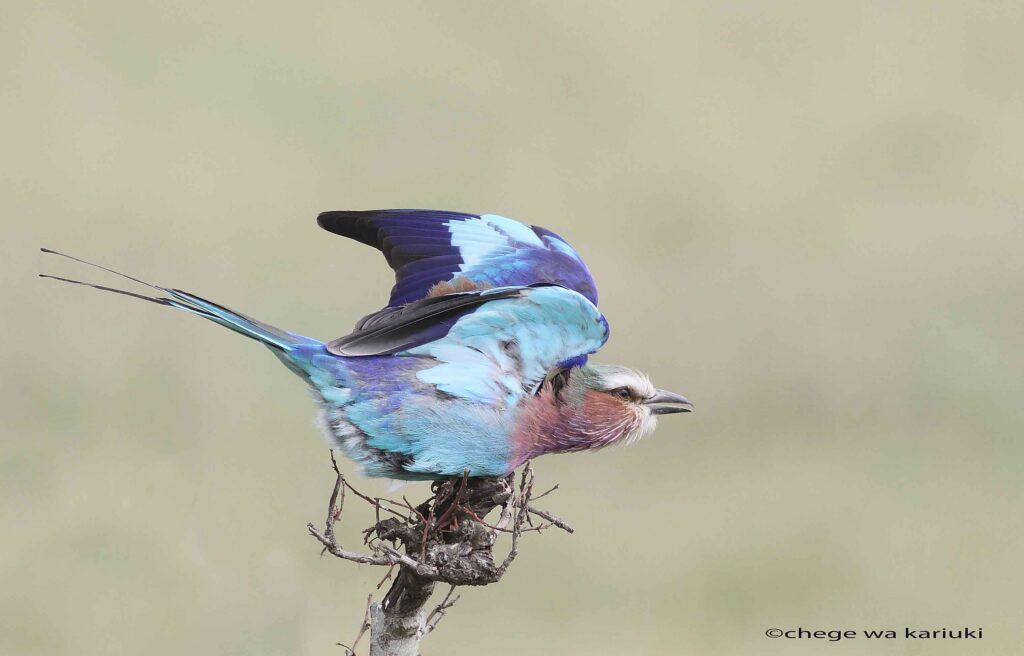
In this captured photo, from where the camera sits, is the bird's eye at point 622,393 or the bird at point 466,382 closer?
the bird at point 466,382

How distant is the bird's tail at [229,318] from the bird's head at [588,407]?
1.89 feet

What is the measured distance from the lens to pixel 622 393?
3119mm

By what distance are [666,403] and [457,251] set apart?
68 centimetres

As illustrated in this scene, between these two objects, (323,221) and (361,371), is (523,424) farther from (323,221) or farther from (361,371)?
(323,221)

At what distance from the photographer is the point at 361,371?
295 cm

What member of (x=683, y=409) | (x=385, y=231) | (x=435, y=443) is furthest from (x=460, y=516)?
(x=385, y=231)

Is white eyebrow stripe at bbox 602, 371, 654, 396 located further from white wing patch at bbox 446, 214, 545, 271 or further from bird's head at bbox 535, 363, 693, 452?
white wing patch at bbox 446, 214, 545, 271

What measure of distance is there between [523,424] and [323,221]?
2.78 ft

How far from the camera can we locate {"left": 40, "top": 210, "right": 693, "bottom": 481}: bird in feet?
9.54

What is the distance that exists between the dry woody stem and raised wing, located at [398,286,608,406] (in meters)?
0.21

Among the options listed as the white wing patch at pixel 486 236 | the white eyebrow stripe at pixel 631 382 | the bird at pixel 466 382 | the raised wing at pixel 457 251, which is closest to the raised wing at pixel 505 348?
the bird at pixel 466 382

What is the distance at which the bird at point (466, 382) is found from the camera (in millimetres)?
2908

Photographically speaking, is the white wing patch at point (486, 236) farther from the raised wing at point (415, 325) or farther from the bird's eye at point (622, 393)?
the bird's eye at point (622, 393)

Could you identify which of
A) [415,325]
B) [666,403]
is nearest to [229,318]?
[415,325]
